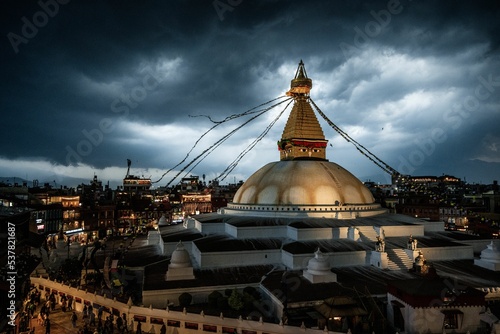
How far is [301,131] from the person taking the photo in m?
28.0

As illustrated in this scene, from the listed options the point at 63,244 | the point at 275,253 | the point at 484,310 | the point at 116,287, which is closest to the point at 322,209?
the point at 275,253

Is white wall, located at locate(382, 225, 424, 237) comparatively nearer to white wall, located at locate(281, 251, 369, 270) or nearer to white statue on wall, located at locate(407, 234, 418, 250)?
white statue on wall, located at locate(407, 234, 418, 250)

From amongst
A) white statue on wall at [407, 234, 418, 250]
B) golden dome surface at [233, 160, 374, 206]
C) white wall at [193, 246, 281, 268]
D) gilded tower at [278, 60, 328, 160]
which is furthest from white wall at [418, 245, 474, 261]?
gilded tower at [278, 60, 328, 160]

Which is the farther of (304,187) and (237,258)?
(304,187)

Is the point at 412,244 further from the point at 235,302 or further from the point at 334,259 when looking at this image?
the point at 235,302

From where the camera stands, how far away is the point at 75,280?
19641mm

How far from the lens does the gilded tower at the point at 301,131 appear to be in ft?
91.2

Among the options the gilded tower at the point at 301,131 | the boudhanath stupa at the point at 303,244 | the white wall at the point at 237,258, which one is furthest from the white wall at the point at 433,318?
the gilded tower at the point at 301,131

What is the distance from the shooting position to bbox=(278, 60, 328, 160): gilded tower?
1095 inches

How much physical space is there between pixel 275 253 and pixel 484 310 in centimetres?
983

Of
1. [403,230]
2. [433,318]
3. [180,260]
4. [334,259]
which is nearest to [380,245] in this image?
[334,259]

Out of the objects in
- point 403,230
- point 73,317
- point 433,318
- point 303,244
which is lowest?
point 73,317

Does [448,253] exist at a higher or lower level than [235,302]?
higher

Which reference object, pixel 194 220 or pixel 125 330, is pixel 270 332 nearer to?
pixel 125 330
